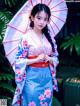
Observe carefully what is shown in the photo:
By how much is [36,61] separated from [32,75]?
18 centimetres

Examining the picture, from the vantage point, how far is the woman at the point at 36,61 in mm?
4297

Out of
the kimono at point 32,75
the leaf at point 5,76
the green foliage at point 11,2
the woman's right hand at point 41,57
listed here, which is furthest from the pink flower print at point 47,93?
the green foliage at point 11,2

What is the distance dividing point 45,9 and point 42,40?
0.35 m

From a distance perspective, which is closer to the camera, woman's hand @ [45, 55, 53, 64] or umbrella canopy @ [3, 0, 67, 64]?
woman's hand @ [45, 55, 53, 64]

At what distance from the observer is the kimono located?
170 inches

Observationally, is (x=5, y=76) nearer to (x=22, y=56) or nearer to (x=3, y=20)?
(x=3, y=20)

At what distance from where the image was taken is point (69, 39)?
6.70 m

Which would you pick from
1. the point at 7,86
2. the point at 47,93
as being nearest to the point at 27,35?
the point at 47,93

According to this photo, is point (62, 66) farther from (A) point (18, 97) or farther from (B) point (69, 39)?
(A) point (18, 97)

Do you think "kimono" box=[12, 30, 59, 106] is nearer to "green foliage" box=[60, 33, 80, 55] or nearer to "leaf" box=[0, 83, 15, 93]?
"leaf" box=[0, 83, 15, 93]

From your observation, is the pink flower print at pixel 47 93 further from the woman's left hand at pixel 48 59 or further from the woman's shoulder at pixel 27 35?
the woman's shoulder at pixel 27 35

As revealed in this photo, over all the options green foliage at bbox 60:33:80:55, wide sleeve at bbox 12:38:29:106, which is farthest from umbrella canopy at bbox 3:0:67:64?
green foliage at bbox 60:33:80:55

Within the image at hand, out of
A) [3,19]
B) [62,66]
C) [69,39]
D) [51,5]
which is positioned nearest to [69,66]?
[62,66]

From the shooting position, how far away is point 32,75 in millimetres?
4363
